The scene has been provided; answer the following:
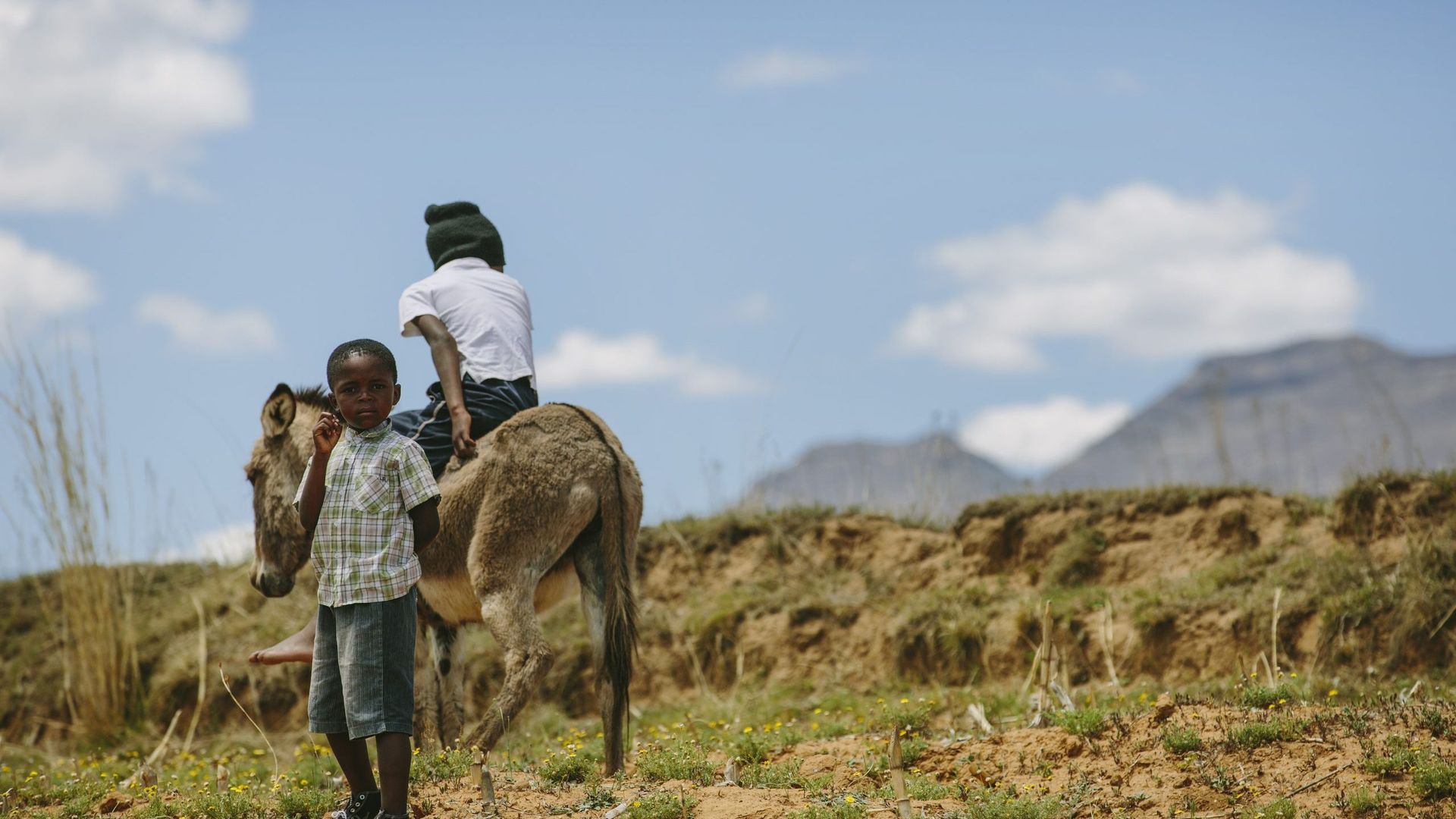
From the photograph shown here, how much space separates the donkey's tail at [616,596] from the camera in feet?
22.3

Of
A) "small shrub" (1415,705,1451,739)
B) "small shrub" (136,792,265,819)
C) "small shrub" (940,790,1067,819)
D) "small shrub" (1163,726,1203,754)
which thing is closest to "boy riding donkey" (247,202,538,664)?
"small shrub" (136,792,265,819)

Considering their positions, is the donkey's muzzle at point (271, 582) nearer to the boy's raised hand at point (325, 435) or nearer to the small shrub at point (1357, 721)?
the boy's raised hand at point (325, 435)

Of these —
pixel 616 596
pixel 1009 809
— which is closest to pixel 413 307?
pixel 616 596

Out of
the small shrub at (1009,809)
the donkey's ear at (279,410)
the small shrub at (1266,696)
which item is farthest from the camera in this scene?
the donkey's ear at (279,410)

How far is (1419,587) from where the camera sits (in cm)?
940

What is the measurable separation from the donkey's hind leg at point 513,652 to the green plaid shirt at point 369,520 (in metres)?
1.50

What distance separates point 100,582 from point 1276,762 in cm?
938

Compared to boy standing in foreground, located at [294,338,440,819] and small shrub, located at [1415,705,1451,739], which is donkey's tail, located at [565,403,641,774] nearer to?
boy standing in foreground, located at [294,338,440,819]

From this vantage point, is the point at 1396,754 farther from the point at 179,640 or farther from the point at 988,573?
the point at 179,640

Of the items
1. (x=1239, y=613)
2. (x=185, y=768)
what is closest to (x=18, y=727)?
(x=185, y=768)

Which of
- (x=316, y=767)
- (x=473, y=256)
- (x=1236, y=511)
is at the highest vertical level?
(x=473, y=256)

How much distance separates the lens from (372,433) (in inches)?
205

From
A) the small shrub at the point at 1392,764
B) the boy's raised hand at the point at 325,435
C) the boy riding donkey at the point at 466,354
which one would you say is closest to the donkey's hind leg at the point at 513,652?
the boy riding donkey at the point at 466,354

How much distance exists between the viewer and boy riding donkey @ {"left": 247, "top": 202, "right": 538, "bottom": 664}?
283 inches
